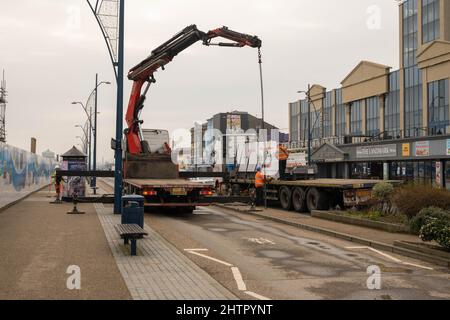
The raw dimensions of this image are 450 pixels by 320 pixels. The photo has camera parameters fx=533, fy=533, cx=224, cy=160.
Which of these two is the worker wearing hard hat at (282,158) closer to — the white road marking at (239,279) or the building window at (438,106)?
the white road marking at (239,279)

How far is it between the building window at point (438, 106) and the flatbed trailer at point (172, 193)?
38.9 m

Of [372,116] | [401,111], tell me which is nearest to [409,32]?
[401,111]

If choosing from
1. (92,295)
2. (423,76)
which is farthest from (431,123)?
(92,295)

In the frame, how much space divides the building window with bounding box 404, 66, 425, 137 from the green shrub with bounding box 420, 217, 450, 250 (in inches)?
1933

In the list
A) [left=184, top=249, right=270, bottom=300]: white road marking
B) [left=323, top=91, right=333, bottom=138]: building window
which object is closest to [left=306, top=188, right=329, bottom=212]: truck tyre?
[left=184, top=249, right=270, bottom=300]: white road marking

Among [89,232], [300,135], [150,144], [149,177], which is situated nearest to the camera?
[89,232]

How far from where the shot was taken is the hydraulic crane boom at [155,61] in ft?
66.8

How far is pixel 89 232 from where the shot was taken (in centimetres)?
1368

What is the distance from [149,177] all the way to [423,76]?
42.1m

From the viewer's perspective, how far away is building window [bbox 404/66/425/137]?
57469 mm

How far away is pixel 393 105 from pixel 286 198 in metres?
43.8
